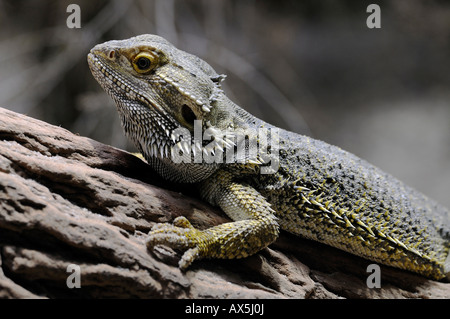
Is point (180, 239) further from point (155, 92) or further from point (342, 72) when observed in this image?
point (342, 72)

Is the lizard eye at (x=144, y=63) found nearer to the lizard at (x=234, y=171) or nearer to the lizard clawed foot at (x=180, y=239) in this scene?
the lizard at (x=234, y=171)

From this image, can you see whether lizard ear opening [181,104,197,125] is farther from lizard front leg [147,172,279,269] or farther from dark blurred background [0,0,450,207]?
dark blurred background [0,0,450,207]

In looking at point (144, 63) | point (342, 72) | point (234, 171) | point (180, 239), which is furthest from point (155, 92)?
point (342, 72)

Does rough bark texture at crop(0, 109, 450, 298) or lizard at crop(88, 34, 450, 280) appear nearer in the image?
rough bark texture at crop(0, 109, 450, 298)

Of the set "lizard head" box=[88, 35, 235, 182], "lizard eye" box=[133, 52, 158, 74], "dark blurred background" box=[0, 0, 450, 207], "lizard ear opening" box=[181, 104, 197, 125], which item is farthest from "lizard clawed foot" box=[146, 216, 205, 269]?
"dark blurred background" box=[0, 0, 450, 207]
